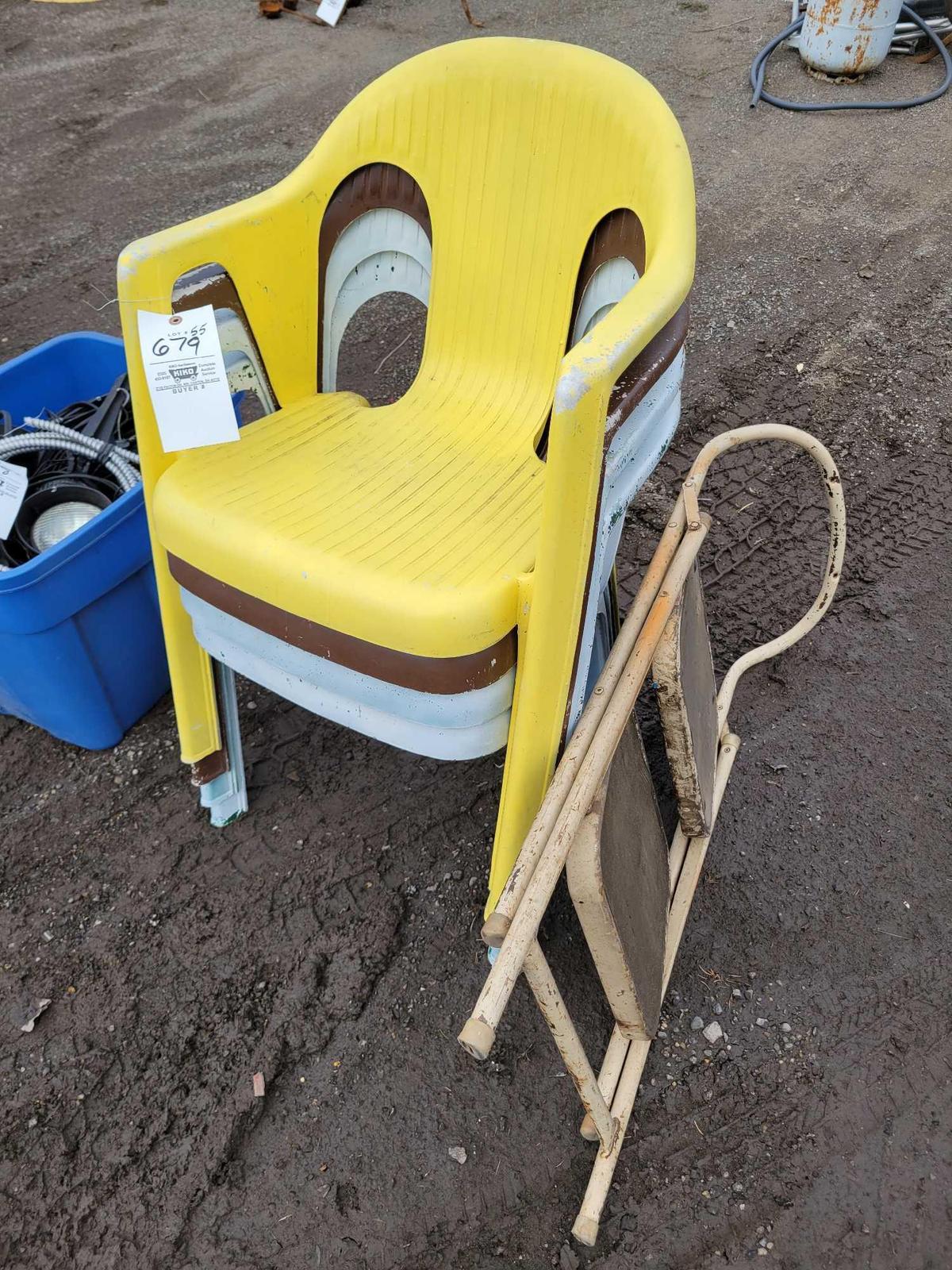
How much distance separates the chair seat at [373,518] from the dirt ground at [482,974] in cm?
64

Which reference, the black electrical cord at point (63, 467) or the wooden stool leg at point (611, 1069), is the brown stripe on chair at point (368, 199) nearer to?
the black electrical cord at point (63, 467)

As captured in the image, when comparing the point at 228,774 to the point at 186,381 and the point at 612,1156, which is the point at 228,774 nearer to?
the point at 186,381

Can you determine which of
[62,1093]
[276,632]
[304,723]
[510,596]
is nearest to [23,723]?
[304,723]

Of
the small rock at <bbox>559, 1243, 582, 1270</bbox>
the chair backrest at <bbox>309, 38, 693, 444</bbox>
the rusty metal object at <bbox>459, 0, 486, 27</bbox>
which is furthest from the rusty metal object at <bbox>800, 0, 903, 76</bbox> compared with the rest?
the small rock at <bbox>559, 1243, 582, 1270</bbox>

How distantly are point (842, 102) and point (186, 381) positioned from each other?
4015mm

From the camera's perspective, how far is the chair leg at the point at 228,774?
1652 millimetres

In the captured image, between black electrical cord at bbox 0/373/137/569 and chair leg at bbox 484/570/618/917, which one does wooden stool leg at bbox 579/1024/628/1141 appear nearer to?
chair leg at bbox 484/570/618/917

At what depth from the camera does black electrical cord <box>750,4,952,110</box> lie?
13.5ft

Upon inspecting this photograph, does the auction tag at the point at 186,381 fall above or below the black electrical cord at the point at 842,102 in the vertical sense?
above

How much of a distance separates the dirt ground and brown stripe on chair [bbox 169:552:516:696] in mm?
585

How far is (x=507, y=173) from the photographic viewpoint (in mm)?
1595

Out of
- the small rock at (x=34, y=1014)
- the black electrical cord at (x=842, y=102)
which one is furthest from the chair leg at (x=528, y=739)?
the black electrical cord at (x=842, y=102)

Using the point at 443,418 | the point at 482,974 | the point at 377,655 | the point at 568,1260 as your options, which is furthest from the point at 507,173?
the point at 568,1260

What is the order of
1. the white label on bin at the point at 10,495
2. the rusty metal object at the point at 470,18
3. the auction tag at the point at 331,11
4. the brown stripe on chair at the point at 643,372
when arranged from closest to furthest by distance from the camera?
the brown stripe on chair at the point at 643,372 → the white label on bin at the point at 10,495 → the rusty metal object at the point at 470,18 → the auction tag at the point at 331,11
